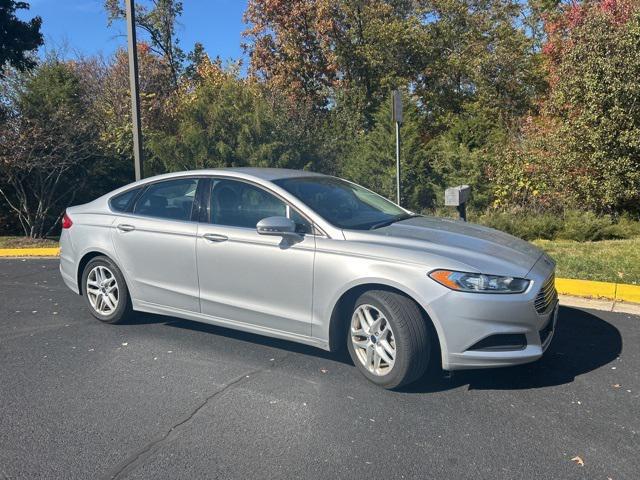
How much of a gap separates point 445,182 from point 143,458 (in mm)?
13691

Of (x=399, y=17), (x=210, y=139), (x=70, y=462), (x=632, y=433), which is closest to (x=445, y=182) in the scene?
(x=210, y=139)

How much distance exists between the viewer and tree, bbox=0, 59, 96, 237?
11867 millimetres

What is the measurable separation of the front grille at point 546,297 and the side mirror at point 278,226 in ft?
5.75

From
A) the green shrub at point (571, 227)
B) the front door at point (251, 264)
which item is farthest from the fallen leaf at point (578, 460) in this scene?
the green shrub at point (571, 227)

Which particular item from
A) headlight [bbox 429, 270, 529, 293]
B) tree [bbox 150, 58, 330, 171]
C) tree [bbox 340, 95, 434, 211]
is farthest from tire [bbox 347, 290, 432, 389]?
tree [bbox 340, 95, 434, 211]

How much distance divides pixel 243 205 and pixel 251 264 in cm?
58

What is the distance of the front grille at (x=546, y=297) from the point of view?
3875 millimetres

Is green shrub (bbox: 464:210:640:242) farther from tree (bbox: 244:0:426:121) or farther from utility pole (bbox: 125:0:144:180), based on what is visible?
tree (bbox: 244:0:426:121)

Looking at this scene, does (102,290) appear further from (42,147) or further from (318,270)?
(42,147)

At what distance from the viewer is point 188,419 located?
3.64m

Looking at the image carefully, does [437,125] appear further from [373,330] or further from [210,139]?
[373,330]

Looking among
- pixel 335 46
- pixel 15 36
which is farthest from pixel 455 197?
pixel 335 46

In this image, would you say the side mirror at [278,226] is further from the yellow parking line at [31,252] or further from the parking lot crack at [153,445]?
the yellow parking line at [31,252]

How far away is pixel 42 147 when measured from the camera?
1209 centimetres
